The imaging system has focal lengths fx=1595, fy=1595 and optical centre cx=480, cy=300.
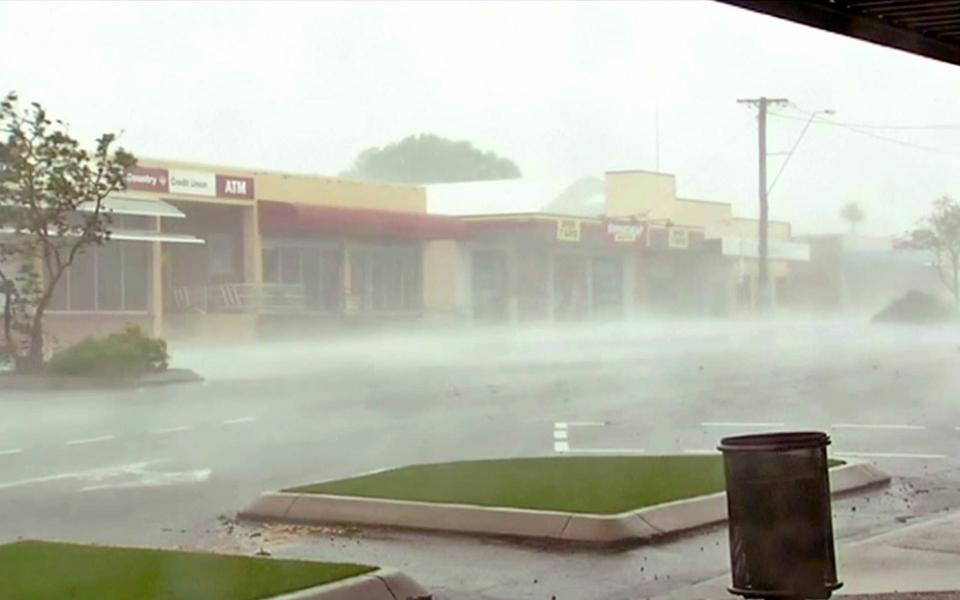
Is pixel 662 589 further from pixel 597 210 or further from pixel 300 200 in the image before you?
pixel 597 210

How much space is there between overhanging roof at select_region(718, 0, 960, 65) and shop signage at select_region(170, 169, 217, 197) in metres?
7.45

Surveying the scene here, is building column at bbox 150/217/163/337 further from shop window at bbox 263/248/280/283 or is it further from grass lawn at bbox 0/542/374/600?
grass lawn at bbox 0/542/374/600

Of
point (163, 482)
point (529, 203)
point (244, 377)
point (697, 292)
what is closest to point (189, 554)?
point (163, 482)

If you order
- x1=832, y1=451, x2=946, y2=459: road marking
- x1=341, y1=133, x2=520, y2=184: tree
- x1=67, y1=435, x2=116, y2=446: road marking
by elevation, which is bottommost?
x1=832, y1=451, x2=946, y2=459: road marking

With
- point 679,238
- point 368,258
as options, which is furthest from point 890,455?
point 679,238

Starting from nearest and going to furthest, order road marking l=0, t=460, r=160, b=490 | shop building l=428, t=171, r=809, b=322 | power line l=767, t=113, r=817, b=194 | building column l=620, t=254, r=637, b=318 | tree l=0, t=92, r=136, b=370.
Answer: road marking l=0, t=460, r=160, b=490 → tree l=0, t=92, r=136, b=370 → shop building l=428, t=171, r=809, b=322 → building column l=620, t=254, r=637, b=318 → power line l=767, t=113, r=817, b=194

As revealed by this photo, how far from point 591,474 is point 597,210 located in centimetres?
805

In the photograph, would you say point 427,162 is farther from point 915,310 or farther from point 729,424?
point 915,310

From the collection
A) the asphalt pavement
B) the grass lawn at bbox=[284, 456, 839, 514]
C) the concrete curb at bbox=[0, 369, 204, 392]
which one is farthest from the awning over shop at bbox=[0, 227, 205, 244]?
the grass lawn at bbox=[284, 456, 839, 514]

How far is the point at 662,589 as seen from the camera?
9.16 meters

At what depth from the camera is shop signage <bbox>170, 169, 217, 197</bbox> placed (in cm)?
1602

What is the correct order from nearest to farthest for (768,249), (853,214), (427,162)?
(427,162)
(768,249)
(853,214)

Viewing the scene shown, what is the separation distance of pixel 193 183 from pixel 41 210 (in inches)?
73.4

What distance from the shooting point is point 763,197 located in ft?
75.4
